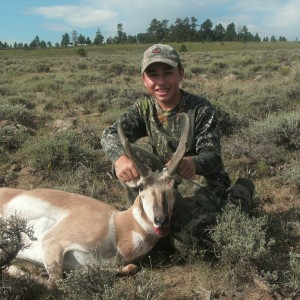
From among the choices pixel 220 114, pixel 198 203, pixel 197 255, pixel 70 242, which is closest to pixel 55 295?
pixel 70 242

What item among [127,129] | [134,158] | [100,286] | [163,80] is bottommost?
[100,286]

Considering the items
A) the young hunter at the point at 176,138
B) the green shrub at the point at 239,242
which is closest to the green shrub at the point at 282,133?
the young hunter at the point at 176,138

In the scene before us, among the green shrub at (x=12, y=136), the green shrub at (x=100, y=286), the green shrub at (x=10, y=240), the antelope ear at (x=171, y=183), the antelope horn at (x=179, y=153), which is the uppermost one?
the antelope horn at (x=179, y=153)

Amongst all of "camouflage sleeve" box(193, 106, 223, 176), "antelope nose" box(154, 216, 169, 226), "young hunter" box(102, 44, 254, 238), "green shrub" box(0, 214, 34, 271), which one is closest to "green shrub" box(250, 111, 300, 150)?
"young hunter" box(102, 44, 254, 238)

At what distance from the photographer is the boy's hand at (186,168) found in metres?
3.72

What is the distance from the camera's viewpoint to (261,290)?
332cm

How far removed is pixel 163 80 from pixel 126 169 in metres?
1.08

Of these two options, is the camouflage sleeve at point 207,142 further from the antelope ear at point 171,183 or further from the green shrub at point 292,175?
the green shrub at point 292,175

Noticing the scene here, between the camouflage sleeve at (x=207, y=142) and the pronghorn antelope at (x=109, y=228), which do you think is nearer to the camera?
the pronghorn antelope at (x=109, y=228)

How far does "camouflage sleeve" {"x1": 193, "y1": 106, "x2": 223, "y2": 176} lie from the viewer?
4.02m

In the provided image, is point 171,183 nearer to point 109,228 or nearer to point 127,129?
point 109,228

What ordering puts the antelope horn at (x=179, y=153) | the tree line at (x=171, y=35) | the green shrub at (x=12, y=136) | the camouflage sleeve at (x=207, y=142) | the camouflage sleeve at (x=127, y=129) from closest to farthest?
the antelope horn at (x=179, y=153) → the camouflage sleeve at (x=207, y=142) → the camouflage sleeve at (x=127, y=129) → the green shrub at (x=12, y=136) → the tree line at (x=171, y=35)

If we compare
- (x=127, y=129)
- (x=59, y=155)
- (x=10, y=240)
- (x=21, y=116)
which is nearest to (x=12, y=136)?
(x=59, y=155)

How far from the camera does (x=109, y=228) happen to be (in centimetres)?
381
